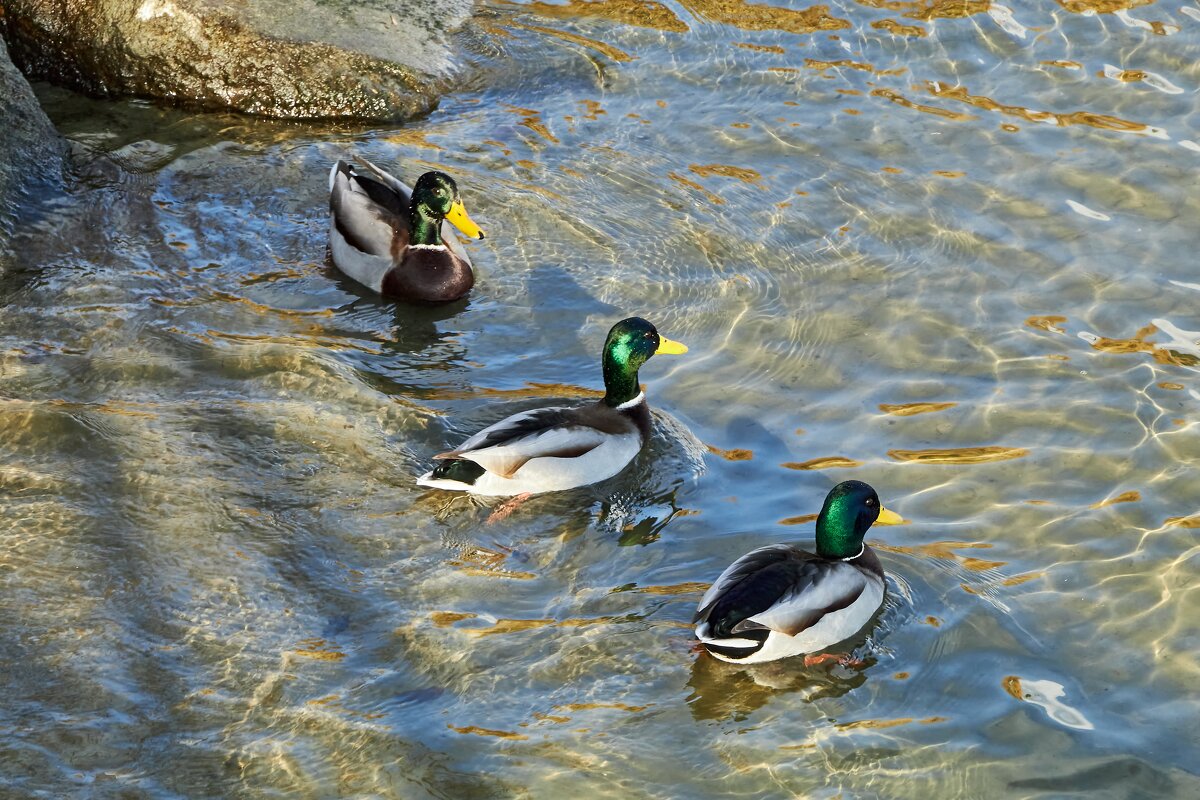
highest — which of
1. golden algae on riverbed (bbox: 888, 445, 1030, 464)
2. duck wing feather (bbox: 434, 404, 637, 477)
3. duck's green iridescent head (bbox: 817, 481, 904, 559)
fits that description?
duck wing feather (bbox: 434, 404, 637, 477)

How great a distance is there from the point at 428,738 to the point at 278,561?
1211 mm

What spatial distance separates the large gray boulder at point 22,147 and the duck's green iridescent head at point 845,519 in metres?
5.18

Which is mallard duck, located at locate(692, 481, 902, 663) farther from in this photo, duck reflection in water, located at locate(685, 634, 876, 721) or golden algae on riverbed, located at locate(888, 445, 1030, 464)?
golden algae on riverbed, located at locate(888, 445, 1030, 464)

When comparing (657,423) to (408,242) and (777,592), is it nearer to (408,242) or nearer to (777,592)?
(777,592)

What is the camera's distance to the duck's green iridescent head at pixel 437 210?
8352mm

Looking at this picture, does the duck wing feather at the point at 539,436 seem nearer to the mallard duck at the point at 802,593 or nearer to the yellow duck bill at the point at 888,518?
the mallard duck at the point at 802,593

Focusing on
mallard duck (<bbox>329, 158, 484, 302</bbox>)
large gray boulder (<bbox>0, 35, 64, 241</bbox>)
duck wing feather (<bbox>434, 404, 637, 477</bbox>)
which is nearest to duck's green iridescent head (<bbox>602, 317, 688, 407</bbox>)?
duck wing feather (<bbox>434, 404, 637, 477</bbox>)

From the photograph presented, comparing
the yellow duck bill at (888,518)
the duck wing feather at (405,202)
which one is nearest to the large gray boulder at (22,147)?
the duck wing feather at (405,202)

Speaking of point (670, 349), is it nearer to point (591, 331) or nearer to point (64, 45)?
point (591, 331)

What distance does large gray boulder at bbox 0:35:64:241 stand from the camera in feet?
27.9

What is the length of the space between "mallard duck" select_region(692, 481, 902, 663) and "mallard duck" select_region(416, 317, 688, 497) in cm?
116

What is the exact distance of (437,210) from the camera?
8.41m

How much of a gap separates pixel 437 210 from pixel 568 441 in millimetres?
2394

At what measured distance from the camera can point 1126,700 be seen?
526 centimetres
